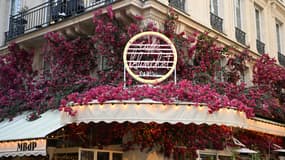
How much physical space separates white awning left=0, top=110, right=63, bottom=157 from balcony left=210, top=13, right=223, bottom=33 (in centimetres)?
631

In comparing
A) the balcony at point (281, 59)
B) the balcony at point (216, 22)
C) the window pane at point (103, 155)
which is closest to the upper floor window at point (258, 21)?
the balcony at point (281, 59)

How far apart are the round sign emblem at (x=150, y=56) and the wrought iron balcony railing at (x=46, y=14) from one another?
5.62 ft

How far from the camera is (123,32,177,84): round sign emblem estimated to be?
10.2 metres

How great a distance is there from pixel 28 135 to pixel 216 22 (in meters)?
7.71

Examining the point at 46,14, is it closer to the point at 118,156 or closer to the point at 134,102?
the point at 118,156

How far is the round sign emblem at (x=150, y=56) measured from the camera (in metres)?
10.2

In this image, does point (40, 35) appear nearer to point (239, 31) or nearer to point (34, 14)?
point (34, 14)

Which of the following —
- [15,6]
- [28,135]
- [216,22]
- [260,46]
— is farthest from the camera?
[260,46]

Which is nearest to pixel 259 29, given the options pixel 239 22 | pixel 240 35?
pixel 239 22

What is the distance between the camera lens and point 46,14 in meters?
13.6

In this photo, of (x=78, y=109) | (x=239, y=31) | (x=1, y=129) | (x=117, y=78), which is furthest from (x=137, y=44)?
(x=239, y=31)

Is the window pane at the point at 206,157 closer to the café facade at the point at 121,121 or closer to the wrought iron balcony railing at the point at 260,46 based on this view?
the café facade at the point at 121,121

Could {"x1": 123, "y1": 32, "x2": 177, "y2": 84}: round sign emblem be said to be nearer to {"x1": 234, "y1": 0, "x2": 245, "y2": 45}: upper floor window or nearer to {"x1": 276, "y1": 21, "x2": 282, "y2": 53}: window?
{"x1": 234, "y1": 0, "x2": 245, "y2": 45}: upper floor window

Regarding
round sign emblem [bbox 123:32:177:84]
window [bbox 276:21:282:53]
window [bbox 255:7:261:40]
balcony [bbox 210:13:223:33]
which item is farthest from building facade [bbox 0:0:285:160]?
window [bbox 276:21:282:53]
